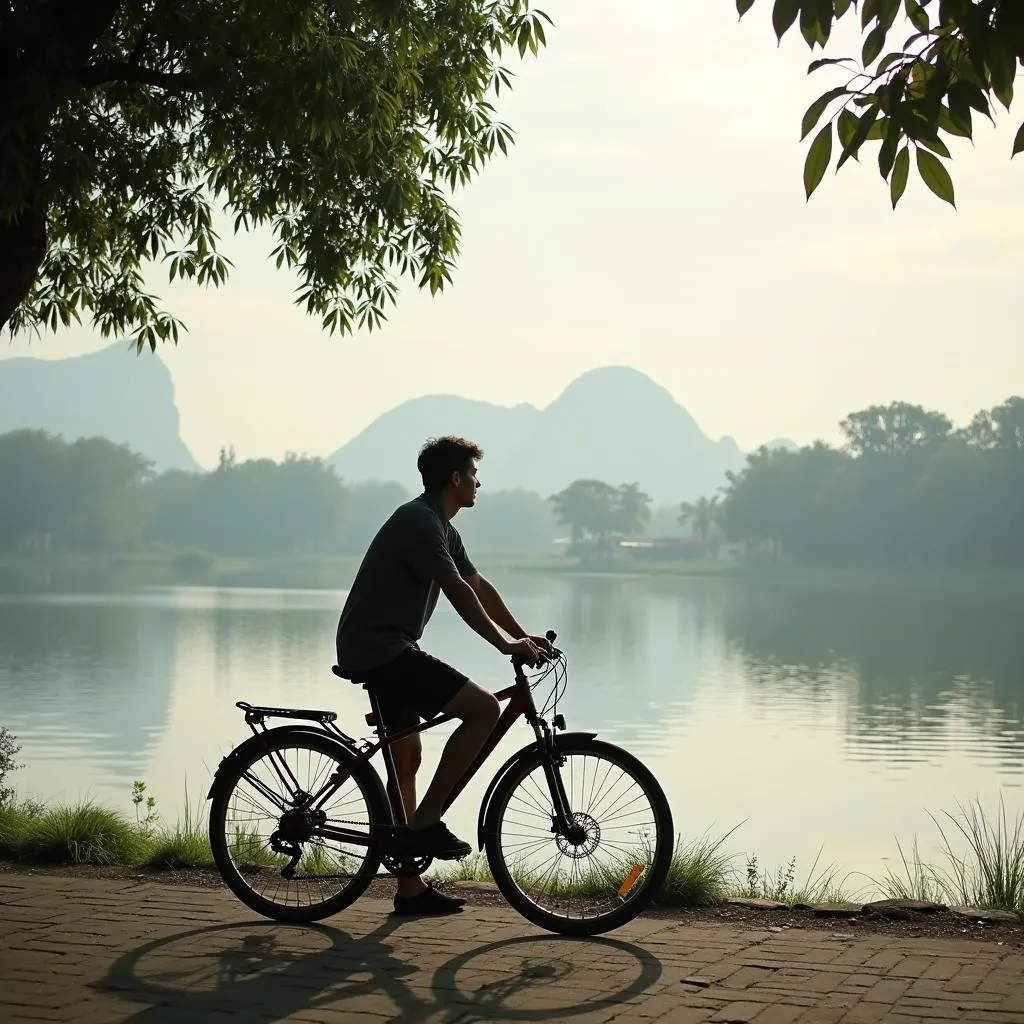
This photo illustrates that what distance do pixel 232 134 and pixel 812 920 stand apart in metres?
5.53

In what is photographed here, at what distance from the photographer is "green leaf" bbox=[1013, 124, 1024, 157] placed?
3680mm

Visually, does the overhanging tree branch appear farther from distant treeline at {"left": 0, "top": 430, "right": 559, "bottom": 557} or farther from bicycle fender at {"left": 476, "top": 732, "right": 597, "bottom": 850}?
distant treeline at {"left": 0, "top": 430, "right": 559, "bottom": 557}

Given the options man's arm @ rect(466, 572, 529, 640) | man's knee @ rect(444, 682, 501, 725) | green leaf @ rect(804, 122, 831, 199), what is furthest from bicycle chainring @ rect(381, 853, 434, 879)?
green leaf @ rect(804, 122, 831, 199)

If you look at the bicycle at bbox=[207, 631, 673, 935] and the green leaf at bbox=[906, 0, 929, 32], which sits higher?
the green leaf at bbox=[906, 0, 929, 32]

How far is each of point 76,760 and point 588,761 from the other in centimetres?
1473

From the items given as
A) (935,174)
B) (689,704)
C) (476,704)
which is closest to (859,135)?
(935,174)

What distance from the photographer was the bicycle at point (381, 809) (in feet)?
18.7

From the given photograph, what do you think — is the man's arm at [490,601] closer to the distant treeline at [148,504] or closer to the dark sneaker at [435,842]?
the dark sneaker at [435,842]

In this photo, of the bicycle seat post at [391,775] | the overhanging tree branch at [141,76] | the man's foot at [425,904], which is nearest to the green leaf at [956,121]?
the bicycle seat post at [391,775]

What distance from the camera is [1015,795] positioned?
730 inches

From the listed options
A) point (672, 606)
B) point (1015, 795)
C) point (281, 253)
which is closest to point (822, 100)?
point (281, 253)

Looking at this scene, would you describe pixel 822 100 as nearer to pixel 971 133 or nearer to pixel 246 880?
pixel 971 133

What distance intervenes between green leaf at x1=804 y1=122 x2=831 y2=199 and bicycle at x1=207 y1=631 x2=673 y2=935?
2448 mm

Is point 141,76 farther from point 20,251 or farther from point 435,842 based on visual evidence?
point 435,842
